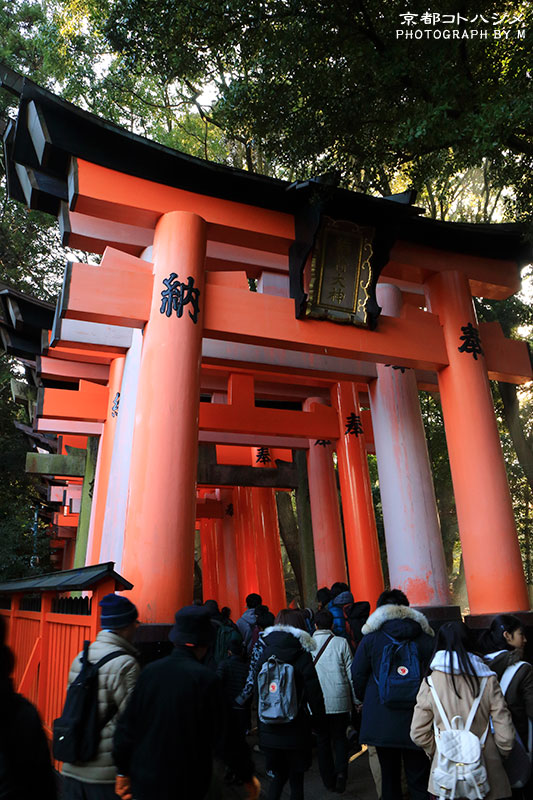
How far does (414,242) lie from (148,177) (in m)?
3.80

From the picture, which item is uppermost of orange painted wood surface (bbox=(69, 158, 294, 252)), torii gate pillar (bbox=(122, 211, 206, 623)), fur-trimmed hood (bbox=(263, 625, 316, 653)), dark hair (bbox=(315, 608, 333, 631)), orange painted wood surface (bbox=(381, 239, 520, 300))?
orange painted wood surface (bbox=(381, 239, 520, 300))

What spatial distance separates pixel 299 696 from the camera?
3.91 m

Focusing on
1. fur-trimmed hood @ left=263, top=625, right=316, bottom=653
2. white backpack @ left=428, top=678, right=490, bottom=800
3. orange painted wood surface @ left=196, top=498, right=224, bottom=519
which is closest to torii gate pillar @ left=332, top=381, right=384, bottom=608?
fur-trimmed hood @ left=263, top=625, right=316, bottom=653

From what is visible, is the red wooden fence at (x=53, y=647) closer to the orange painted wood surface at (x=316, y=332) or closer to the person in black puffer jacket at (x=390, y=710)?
the person in black puffer jacket at (x=390, y=710)

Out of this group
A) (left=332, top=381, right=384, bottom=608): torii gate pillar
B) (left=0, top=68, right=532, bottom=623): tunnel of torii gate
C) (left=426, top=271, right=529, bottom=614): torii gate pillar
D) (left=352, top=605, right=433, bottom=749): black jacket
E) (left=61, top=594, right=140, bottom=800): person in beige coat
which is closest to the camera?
(left=61, top=594, right=140, bottom=800): person in beige coat

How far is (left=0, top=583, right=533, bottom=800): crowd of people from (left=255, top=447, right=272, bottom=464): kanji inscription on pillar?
912cm

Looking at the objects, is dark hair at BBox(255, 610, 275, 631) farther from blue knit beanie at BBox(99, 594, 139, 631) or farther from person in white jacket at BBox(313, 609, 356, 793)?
blue knit beanie at BBox(99, 594, 139, 631)

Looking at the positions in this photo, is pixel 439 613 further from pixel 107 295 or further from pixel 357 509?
pixel 107 295

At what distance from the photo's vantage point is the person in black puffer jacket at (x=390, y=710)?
3.50 meters

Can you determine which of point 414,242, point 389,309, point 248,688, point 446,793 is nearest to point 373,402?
point 389,309

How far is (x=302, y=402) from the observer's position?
13.0 m

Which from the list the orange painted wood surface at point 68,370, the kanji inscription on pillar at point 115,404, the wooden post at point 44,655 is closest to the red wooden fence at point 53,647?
the wooden post at point 44,655

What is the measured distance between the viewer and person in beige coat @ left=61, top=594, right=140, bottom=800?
265 centimetres

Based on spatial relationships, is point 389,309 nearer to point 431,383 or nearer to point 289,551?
point 431,383
